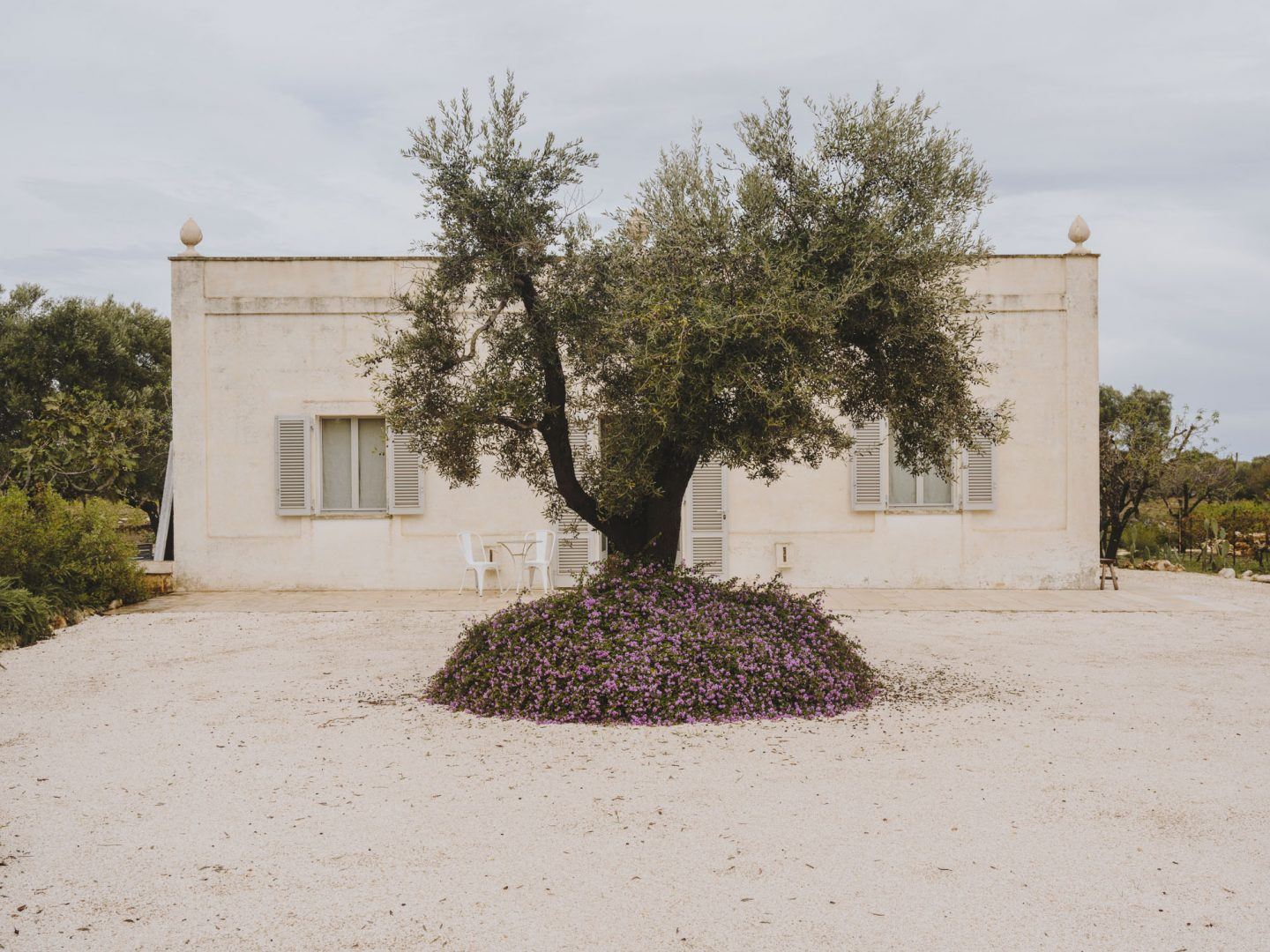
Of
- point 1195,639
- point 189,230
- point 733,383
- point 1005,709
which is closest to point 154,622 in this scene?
point 189,230

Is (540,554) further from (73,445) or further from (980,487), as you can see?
(73,445)

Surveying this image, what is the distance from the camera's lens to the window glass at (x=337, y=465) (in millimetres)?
11828

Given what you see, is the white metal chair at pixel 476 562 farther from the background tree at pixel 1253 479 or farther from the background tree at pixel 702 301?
the background tree at pixel 1253 479

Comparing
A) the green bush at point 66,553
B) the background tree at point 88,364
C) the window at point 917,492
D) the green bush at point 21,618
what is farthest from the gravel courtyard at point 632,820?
the background tree at point 88,364

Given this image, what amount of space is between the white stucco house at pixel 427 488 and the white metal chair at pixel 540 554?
25cm

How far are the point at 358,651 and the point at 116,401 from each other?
12.8 meters

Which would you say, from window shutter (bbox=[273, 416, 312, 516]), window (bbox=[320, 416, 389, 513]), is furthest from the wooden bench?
window shutter (bbox=[273, 416, 312, 516])

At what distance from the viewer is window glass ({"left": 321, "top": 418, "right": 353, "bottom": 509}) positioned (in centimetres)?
1183

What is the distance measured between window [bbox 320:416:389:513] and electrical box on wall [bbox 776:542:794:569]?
14.7 feet

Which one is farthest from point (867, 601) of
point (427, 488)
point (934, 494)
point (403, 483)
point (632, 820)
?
point (632, 820)

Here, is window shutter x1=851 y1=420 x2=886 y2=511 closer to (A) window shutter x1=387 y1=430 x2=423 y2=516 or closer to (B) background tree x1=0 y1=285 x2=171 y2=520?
(A) window shutter x1=387 y1=430 x2=423 y2=516

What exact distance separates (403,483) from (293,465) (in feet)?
4.11

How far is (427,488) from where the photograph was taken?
11.7 meters

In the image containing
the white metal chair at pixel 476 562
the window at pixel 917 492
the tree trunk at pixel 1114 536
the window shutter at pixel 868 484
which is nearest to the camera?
the white metal chair at pixel 476 562
